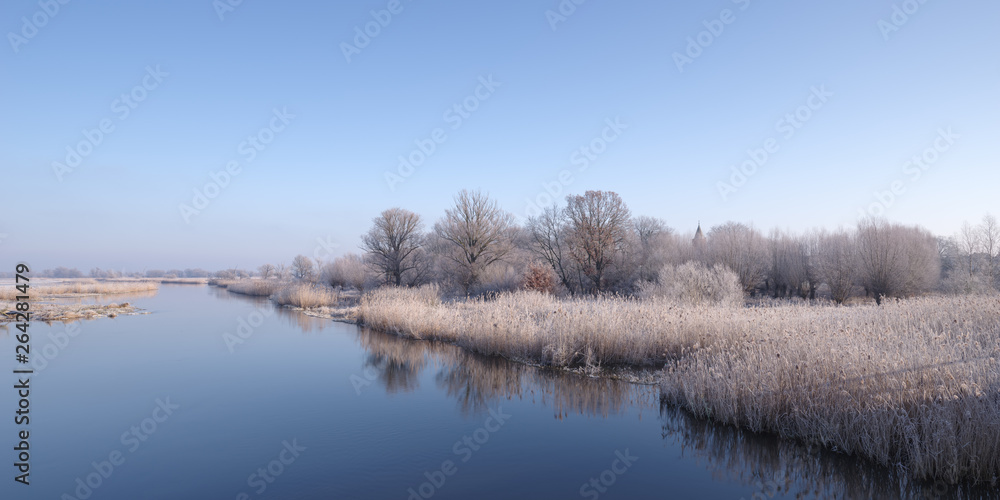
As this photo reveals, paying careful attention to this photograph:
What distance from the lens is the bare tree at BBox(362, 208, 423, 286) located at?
3175 cm

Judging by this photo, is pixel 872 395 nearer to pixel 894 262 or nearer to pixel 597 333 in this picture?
pixel 597 333

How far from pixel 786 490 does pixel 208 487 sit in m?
6.69

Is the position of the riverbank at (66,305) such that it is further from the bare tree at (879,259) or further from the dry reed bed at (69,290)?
the bare tree at (879,259)

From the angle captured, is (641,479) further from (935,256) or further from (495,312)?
(935,256)

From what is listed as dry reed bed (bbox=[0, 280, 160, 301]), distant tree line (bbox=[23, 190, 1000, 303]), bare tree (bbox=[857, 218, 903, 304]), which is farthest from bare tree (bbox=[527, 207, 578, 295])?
dry reed bed (bbox=[0, 280, 160, 301])

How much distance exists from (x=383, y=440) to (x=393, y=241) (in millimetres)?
26080

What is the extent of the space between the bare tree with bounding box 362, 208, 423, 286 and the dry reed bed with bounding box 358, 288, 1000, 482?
21.0 metres

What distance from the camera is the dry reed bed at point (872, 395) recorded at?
4.66 m

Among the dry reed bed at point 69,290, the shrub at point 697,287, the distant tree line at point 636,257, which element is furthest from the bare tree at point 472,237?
the dry reed bed at point 69,290

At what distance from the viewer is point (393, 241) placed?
3178cm

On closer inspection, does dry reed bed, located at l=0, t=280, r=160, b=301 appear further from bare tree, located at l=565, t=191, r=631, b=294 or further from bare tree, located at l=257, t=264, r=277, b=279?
bare tree, located at l=565, t=191, r=631, b=294

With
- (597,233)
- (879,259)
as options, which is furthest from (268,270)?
(879,259)

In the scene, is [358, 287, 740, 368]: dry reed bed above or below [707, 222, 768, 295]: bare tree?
below

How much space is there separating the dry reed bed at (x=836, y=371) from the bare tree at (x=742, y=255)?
17.3 metres
